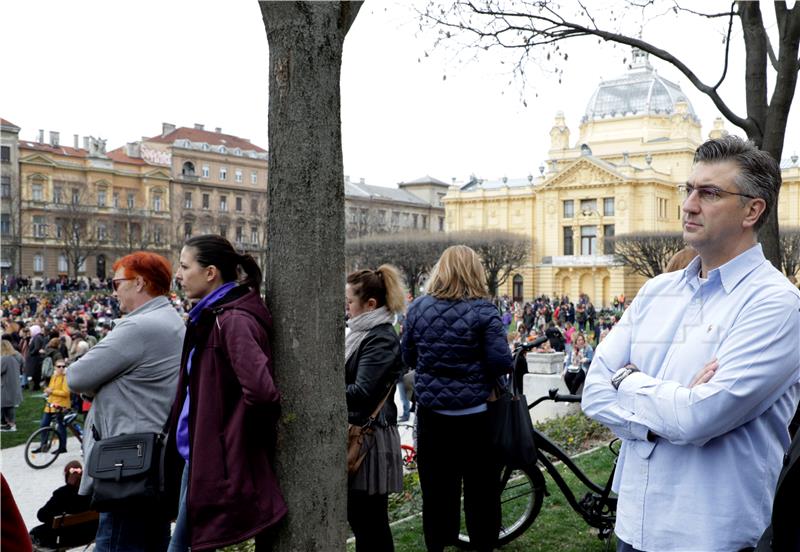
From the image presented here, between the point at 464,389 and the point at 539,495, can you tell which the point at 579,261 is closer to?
the point at 539,495

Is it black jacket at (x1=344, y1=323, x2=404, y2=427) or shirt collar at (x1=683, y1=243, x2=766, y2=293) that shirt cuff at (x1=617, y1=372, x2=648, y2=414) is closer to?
shirt collar at (x1=683, y1=243, x2=766, y2=293)

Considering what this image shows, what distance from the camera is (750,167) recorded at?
220 cm

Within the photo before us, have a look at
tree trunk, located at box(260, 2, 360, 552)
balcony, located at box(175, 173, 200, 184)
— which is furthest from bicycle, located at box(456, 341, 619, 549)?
balcony, located at box(175, 173, 200, 184)

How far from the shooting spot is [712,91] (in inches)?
288

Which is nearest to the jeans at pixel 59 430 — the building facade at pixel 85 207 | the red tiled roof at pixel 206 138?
the building facade at pixel 85 207

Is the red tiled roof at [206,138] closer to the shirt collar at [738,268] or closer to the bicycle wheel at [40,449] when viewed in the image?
the bicycle wheel at [40,449]

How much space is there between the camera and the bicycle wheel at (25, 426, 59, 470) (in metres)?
9.99

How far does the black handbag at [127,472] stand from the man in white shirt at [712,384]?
1.90 m

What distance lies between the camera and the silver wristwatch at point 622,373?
7.50ft

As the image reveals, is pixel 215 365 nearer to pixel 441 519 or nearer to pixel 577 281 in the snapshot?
pixel 441 519

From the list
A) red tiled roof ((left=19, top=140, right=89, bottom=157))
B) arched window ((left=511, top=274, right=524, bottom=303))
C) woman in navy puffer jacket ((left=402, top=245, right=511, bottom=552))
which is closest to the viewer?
woman in navy puffer jacket ((left=402, top=245, right=511, bottom=552))

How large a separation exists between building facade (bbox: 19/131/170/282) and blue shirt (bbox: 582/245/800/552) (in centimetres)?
4638

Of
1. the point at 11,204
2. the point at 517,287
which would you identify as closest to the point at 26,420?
the point at 11,204

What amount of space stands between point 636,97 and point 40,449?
2565 inches
